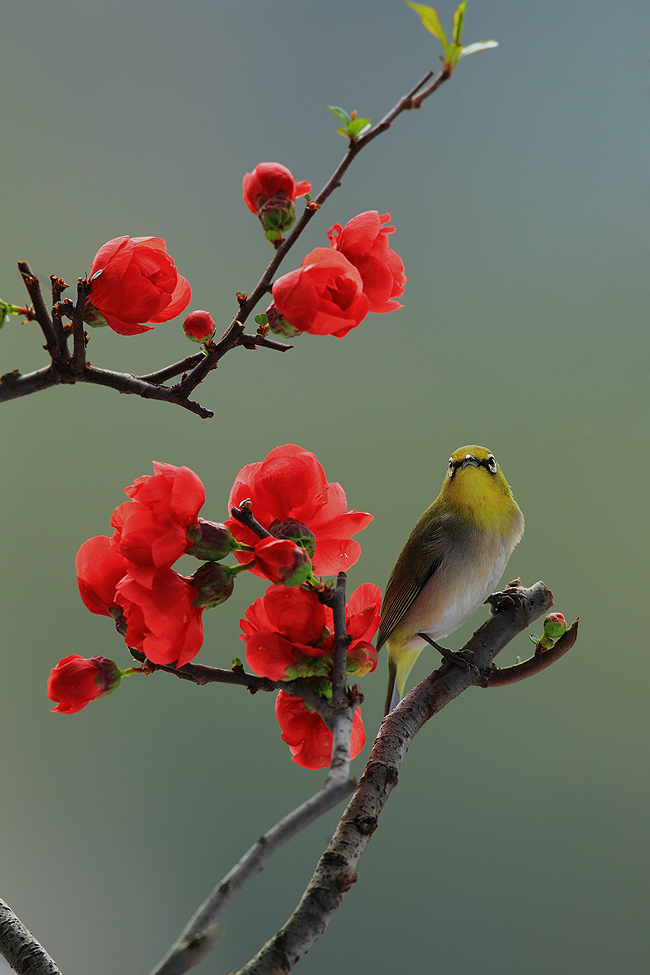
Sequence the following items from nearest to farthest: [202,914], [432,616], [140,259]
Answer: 1. [202,914]
2. [140,259]
3. [432,616]

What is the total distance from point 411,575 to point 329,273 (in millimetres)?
473

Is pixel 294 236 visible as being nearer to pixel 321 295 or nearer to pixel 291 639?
pixel 321 295

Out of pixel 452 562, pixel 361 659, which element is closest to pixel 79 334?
pixel 361 659

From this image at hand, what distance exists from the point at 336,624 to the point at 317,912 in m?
0.14

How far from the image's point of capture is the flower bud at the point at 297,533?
38 cm

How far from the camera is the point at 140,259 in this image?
395mm

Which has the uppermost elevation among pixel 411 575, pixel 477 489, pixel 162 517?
pixel 477 489

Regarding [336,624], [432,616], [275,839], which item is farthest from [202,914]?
[432,616]

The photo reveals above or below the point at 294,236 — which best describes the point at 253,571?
below

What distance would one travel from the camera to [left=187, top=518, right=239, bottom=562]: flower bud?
354 mm

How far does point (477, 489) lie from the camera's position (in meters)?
0.78

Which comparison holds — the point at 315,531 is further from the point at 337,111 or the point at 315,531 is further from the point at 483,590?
the point at 483,590

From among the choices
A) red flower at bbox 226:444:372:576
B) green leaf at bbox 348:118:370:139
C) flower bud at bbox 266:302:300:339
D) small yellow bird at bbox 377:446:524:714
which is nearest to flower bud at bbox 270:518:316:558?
red flower at bbox 226:444:372:576

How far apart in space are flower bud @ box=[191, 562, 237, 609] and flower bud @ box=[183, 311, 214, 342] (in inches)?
6.3
